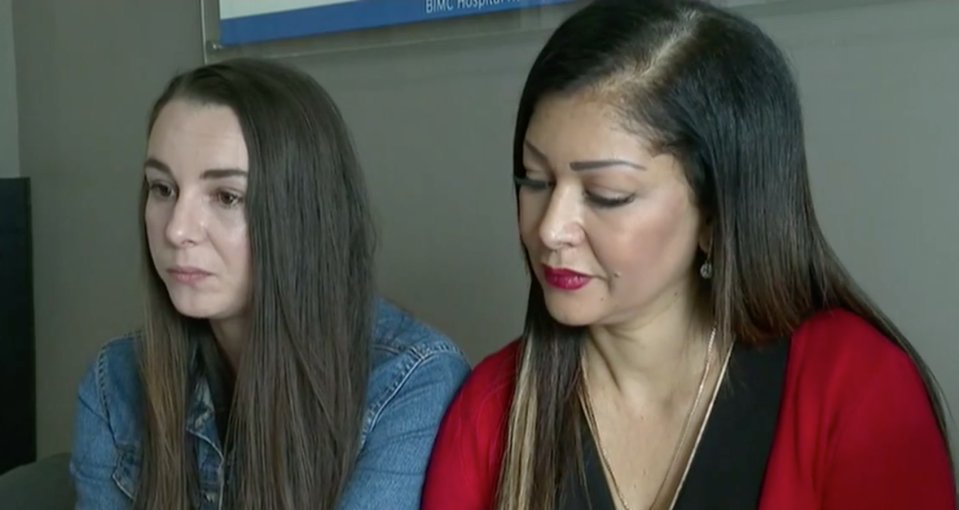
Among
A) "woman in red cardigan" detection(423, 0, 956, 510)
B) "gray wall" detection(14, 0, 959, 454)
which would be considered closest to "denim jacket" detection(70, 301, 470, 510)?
"woman in red cardigan" detection(423, 0, 956, 510)

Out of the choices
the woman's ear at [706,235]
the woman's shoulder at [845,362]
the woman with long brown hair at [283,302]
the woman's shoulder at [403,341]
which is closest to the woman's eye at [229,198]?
the woman with long brown hair at [283,302]

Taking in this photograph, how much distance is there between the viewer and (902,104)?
1187 mm

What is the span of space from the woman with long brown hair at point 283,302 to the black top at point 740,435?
11.8 inches

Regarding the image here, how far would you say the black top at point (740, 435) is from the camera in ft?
3.07

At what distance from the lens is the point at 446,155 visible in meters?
1.63

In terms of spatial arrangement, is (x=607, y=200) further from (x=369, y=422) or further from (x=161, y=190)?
(x=161, y=190)

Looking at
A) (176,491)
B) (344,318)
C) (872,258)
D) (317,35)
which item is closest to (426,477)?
(344,318)

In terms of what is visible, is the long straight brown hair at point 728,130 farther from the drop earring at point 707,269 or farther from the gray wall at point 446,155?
the gray wall at point 446,155

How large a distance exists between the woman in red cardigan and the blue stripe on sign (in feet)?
1.82

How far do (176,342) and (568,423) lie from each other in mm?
500

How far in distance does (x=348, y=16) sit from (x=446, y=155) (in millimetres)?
276

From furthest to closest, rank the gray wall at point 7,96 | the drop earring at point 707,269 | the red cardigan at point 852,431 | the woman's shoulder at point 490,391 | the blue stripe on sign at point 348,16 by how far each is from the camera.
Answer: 1. the gray wall at point 7,96
2. the blue stripe on sign at point 348,16
3. the woman's shoulder at point 490,391
4. the drop earring at point 707,269
5. the red cardigan at point 852,431

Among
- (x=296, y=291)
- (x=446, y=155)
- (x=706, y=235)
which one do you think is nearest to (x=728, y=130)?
(x=706, y=235)

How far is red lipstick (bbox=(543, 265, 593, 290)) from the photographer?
0.94 meters
